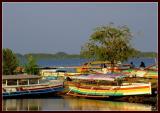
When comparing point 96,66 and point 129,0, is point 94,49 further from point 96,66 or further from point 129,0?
point 129,0

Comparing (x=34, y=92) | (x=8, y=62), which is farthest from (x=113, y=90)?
(x=8, y=62)

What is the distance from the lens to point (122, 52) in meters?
41.1

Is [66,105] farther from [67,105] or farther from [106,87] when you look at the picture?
[106,87]

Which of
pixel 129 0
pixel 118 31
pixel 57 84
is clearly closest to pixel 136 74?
pixel 118 31

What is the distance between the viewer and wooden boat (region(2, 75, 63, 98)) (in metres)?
32.5

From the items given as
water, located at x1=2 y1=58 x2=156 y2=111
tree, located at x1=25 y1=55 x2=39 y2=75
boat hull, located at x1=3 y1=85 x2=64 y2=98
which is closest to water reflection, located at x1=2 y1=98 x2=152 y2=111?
water, located at x1=2 y1=58 x2=156 y2=111

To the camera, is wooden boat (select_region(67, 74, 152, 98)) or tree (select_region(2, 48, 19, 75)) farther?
tree (select_region(2, 48, 19, 75))

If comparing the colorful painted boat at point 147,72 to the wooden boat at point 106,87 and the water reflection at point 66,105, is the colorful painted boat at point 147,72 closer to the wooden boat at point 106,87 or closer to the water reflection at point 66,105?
the wooden boat at point 106,87

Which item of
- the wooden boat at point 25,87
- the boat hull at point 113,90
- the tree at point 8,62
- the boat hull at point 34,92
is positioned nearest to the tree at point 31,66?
the tree at point 8,62

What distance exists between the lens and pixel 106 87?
1257 inches

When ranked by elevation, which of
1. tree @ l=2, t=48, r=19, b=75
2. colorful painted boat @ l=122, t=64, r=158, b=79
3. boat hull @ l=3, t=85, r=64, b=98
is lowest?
boat hull @ l=3, t=85, r=64, b=98

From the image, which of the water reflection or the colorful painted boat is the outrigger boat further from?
the colorful painted boat

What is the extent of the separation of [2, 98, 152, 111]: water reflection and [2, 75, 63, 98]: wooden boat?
92 centimetres

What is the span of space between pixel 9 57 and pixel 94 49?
8.00 m
